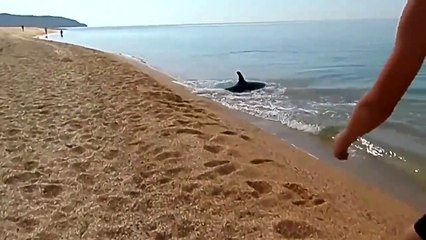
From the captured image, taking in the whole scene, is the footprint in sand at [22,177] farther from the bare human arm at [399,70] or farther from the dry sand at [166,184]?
the bare human arm at [399,70]

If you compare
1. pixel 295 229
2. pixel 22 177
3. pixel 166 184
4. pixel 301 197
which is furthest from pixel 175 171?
pixel 295 229

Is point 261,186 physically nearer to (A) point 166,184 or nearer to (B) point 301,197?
(B) point 301,197

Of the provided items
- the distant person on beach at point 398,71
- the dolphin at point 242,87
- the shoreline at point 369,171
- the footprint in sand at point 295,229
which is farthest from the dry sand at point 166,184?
the dolphin at point 242,87

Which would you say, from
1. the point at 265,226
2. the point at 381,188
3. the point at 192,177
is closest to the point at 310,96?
the point at 381,188

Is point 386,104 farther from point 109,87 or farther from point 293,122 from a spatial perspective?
point 109,87

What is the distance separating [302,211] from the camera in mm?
3951

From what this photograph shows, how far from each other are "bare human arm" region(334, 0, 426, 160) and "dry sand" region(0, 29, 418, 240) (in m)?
2.56

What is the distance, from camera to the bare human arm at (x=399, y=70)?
87 centimetres

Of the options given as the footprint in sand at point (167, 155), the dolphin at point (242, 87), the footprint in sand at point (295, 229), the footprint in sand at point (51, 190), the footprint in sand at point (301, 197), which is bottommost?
the dolphin at point (242, 87)

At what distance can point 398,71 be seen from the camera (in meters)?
0.92

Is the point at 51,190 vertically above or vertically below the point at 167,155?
below

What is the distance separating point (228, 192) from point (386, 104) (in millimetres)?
3357

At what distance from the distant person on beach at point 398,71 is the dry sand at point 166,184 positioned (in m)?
2.56

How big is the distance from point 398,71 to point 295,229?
278 centimetres
